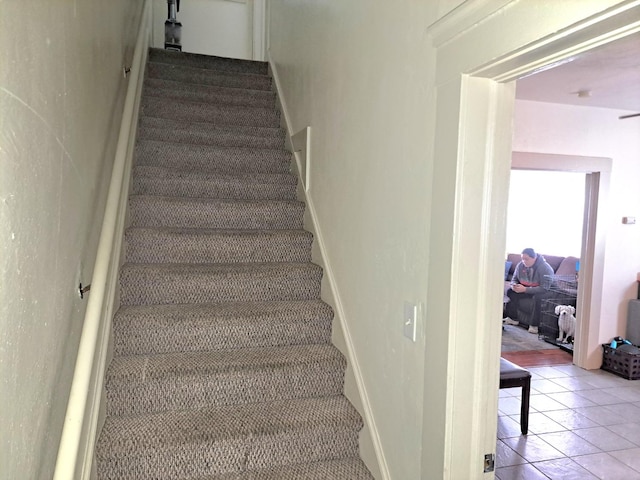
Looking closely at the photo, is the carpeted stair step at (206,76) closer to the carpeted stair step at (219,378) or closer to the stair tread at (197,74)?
the stair tread at (197,74)

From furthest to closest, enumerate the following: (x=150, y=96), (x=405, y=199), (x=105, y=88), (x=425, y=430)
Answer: (x=150, y=96), (x=105, y=88), (x=405, y=199), (x=425, y=430)

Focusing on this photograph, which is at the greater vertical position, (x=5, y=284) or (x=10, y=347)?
(x=5, y=284)

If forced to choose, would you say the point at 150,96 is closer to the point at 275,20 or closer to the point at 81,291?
the point at 275,20

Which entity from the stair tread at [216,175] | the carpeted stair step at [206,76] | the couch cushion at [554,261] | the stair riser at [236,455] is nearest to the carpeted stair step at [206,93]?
the carpeted stair step at [206,76]

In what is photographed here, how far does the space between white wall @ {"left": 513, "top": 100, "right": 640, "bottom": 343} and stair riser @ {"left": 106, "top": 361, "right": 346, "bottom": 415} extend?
2981 millimetres

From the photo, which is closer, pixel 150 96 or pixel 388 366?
pixel 388 366

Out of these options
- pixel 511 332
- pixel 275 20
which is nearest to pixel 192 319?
pixel 275 20

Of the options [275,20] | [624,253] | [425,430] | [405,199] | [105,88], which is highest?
[275,20]

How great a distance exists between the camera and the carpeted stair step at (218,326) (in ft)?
6.39

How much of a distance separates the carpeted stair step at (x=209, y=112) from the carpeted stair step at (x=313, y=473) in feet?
7.63

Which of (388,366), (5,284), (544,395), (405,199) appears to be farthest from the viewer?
(544,395)

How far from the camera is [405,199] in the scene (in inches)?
56.6

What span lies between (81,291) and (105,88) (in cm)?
83

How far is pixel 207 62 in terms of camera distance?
4016 mm
